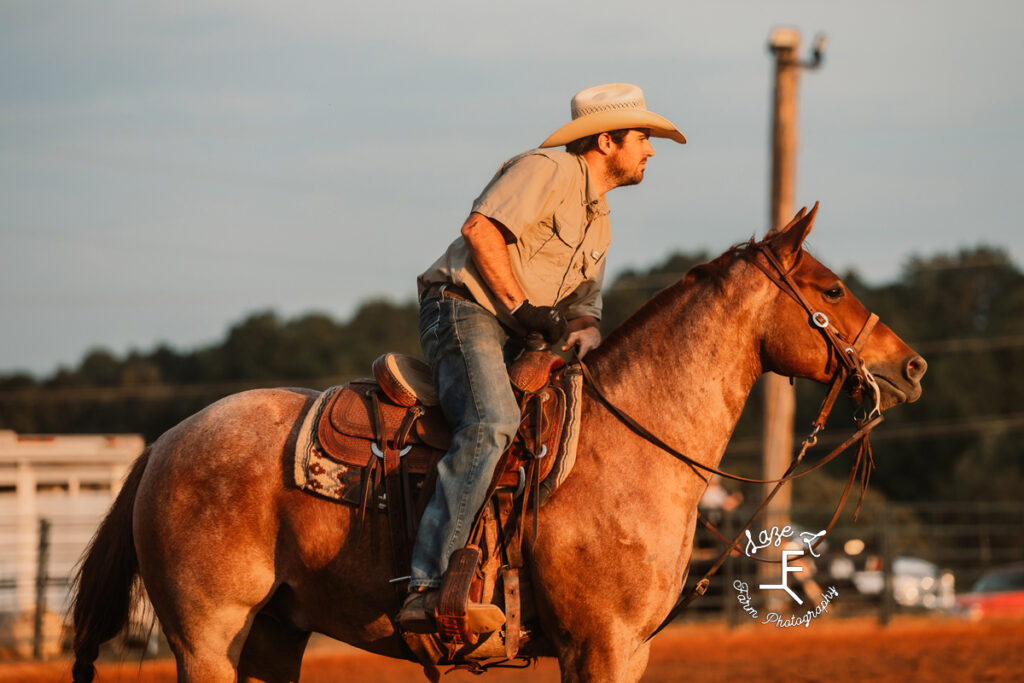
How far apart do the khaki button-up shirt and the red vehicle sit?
48.2ft

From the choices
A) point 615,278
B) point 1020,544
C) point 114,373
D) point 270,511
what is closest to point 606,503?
point 270,511

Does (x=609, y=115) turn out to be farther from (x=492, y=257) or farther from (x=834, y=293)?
(x=834, y=293)

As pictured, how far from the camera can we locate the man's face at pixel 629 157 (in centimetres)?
489

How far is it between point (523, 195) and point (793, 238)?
1172mm

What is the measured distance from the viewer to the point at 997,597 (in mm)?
18266

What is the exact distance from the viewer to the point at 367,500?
15.1ft

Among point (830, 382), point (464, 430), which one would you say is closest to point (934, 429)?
point (830, 382)

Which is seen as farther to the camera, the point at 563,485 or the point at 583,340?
the point at 583,340

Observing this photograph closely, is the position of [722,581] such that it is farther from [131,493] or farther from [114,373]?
[114,373]

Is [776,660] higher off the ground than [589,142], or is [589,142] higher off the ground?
[589,142]

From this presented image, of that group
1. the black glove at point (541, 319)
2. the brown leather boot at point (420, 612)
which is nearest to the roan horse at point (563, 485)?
the brown leather boot at point (420, 612)

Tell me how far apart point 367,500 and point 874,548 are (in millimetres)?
13947

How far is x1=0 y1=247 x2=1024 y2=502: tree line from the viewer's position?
4594cm

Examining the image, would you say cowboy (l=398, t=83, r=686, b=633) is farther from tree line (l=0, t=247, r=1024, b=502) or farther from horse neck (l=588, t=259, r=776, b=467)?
tree line (l=0, t=247, r=1024, b=502)
